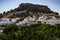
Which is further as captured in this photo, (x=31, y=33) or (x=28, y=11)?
(x=28, y=11)

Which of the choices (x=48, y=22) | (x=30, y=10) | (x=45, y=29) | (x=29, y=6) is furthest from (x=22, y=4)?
(x=45, y=29)

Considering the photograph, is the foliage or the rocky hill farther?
the rocky hill

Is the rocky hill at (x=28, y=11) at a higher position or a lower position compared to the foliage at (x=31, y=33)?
higher

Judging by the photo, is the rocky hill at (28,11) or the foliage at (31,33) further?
the rocky hill at (28,11)

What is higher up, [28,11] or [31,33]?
[28,11]
